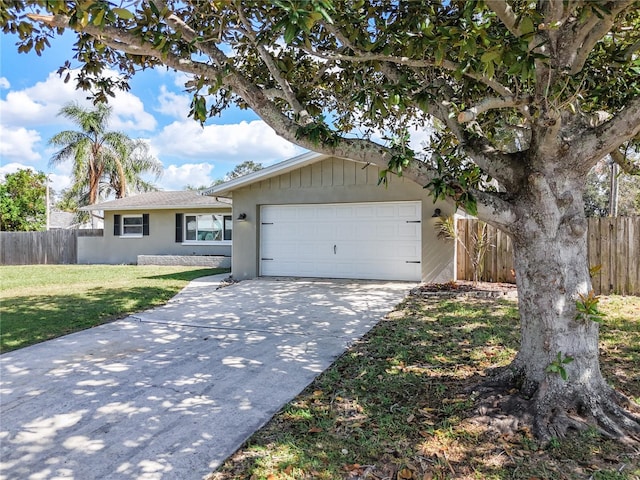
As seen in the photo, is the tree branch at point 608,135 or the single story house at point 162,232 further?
the single story house at point 162,232

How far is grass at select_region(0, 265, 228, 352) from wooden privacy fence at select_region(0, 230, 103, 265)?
23.6 ft

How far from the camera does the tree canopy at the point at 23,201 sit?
22594mm

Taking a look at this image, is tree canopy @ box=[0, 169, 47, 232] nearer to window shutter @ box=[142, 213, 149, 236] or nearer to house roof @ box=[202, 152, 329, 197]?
window shutter @ box=[142, 213, 149, 236]

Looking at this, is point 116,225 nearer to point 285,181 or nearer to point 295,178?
point 285,181

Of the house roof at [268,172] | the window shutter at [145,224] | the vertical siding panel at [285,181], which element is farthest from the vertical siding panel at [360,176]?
the window shutter at [145,224]

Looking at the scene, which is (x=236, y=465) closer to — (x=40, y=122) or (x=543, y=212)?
(x=543, y=212)

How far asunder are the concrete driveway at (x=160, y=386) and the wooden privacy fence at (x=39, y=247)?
1500 centimetres

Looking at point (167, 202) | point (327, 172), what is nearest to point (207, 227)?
point (167, 202)

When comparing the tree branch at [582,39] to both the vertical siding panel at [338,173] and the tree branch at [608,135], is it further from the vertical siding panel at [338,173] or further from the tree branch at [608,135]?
the vertical siding panel at [338,173]

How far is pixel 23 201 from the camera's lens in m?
23.2

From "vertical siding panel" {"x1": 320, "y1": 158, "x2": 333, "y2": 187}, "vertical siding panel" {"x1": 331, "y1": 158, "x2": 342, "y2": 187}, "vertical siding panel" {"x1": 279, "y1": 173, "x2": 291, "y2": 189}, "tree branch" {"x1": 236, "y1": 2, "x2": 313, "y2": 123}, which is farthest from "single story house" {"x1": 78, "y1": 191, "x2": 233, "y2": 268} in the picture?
"tree branch" {"x1": 236, "y1": 2, "x2": 313, "y2": 123}

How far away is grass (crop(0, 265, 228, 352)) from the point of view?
6.15 m

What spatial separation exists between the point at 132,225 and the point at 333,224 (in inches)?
453

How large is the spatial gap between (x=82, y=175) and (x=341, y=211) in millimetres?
18292
